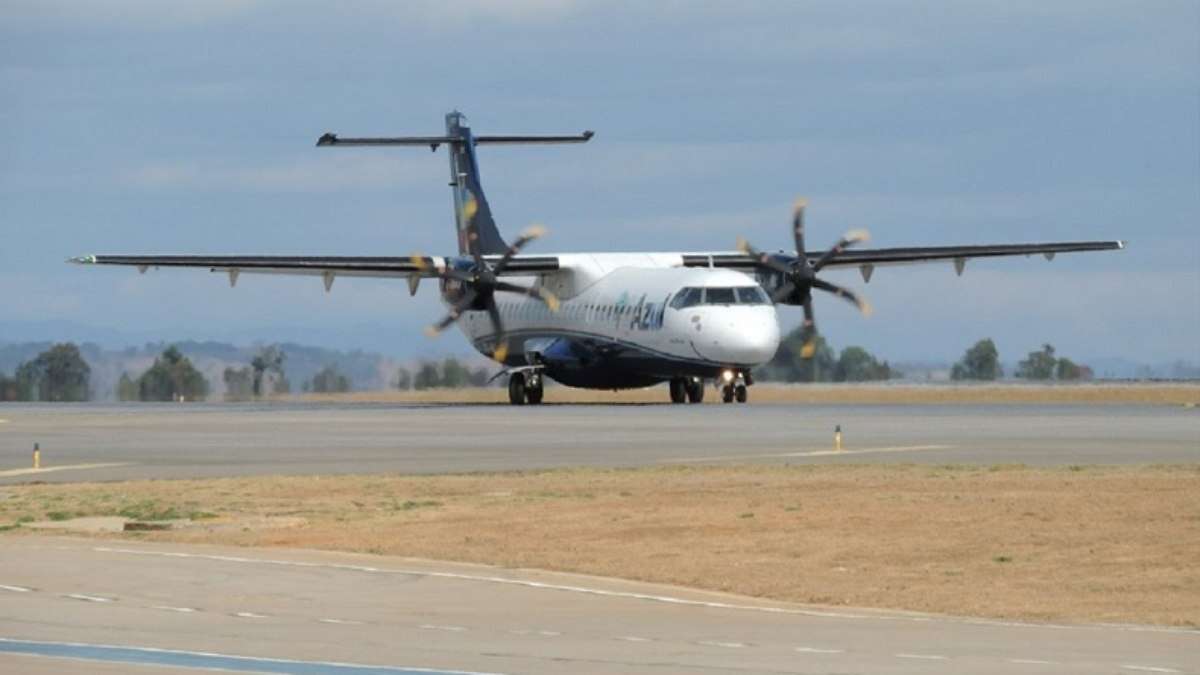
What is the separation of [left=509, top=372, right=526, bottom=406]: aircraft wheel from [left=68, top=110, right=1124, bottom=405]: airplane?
0.14 feet

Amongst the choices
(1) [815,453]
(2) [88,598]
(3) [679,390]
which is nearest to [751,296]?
(3) [679,390]

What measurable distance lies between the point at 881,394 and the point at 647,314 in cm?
2260

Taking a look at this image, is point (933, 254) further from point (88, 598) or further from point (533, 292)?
point (88, 598)

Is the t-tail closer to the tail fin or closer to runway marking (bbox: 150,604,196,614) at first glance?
the tail fin

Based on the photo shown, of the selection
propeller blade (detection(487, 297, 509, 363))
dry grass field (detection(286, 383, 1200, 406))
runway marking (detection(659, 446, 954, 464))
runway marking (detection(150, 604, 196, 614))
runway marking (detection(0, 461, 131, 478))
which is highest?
propeller blade (detection(487, 297, 509, 363))

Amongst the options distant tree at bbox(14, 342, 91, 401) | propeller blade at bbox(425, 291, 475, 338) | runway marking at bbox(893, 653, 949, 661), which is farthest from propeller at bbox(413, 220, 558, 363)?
runway marking at bbox(893, 653, 949, 661)

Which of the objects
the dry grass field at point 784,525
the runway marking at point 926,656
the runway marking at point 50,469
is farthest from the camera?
the runway marking at point 50,469

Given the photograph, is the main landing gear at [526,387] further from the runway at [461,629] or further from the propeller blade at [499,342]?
the runway at [461,629]

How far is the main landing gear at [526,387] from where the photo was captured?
71375mm

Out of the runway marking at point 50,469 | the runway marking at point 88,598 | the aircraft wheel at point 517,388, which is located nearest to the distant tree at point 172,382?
the aircraft wheel at point 517,388

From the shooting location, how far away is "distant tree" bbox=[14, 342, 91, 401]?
98250 millimetres

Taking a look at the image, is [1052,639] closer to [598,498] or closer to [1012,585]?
[1012,585]

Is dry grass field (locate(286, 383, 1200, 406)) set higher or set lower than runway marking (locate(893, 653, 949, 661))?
higher

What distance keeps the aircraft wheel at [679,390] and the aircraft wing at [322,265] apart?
528 centimetres
